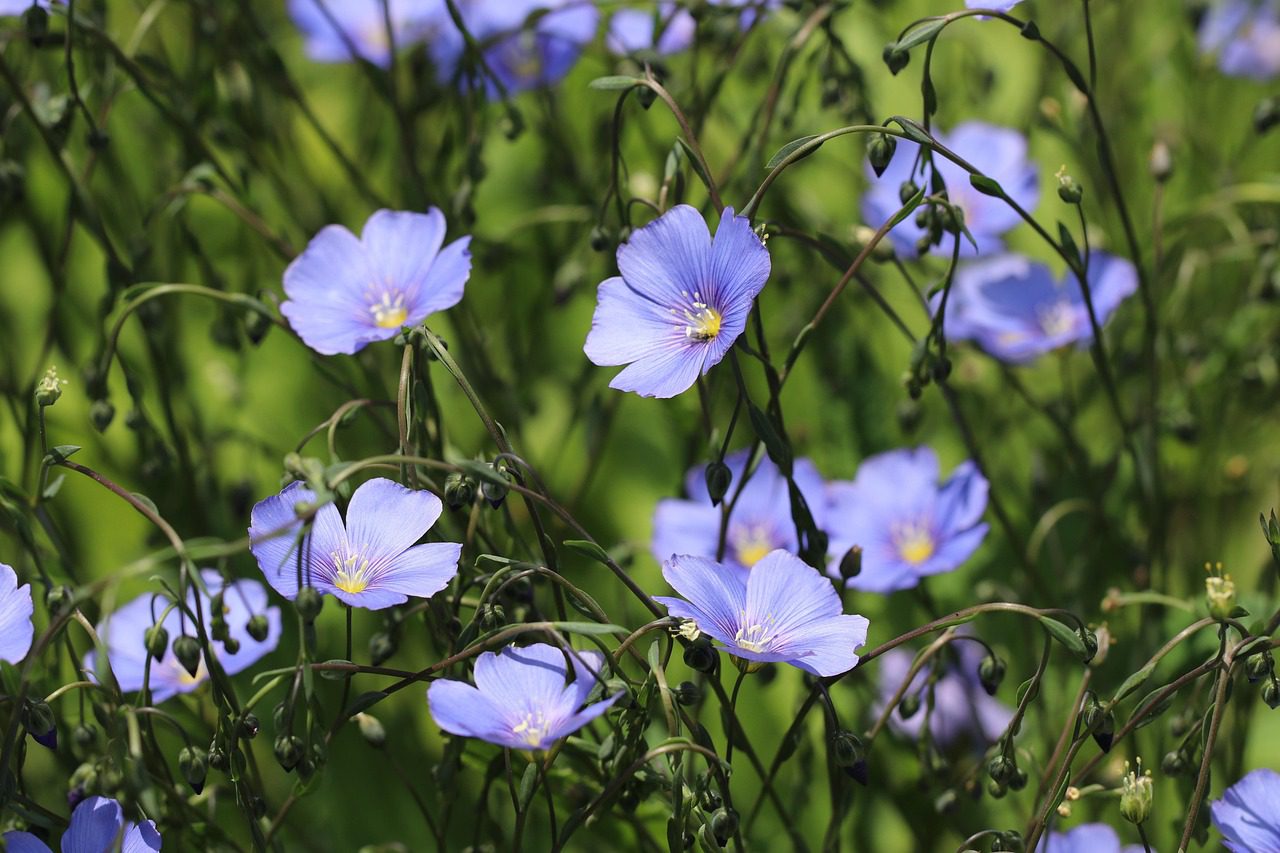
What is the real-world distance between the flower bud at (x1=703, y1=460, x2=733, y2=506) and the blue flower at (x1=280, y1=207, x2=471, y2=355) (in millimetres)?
376

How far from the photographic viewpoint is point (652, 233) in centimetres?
143

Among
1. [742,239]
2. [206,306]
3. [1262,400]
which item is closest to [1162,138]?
[1262,400]

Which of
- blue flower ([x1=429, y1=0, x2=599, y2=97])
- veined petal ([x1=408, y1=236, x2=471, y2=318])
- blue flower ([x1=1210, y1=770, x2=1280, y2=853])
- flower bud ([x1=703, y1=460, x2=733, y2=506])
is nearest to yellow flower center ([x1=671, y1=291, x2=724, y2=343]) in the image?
flower bud ([x1=703, y1=460, x2=733, y2=506])

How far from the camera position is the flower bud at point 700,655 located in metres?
1.24

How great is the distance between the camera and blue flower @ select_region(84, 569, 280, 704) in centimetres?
159

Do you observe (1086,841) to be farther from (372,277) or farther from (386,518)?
(372,277)

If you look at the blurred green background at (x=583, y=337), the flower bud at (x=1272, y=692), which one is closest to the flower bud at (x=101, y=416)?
the blurred green background at (x=583, y=337)

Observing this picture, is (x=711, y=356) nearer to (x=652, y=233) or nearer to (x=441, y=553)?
(x=652, y=233)

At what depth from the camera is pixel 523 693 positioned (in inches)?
50.8

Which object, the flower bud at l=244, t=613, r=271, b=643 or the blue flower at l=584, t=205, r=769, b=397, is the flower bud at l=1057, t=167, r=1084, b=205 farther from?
the flower bud at l=244, t=613, r=271, b=643

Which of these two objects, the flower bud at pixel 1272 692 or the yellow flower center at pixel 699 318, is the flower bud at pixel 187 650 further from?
the flower bud at pixel 1272 692

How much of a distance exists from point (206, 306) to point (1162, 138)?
1763 mm

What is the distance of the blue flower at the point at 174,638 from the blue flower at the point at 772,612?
579 mm

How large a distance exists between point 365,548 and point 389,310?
1.27ft
